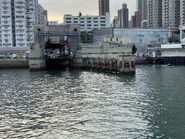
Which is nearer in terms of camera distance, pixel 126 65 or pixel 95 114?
pixel 95 114

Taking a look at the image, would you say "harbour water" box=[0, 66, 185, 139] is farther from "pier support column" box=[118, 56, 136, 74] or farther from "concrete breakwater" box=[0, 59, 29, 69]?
"concrete breakwater" box=[0, 59, 29, 69]

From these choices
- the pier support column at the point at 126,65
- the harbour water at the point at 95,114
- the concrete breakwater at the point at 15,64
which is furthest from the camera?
the concrete breakwater at the point at 15,64

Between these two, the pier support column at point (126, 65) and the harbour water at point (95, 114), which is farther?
the pier support column at point (126, 65)

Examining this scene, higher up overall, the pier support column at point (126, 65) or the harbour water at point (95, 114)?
the pier support column at point (126, 65)

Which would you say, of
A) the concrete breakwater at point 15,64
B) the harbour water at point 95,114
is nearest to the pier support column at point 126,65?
the harbour water at point 95,114

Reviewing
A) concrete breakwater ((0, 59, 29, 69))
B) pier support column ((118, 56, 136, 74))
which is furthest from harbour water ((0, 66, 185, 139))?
concrete breakwater ((0, 59, 29, 69))

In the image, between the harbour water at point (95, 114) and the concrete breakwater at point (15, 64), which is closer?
the harbour water at point (95, 114)

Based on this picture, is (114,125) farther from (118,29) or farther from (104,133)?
(118,29)

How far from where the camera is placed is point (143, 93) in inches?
2184

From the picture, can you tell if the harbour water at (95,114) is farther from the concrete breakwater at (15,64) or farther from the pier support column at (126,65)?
the concrete breakwater at (15,64)

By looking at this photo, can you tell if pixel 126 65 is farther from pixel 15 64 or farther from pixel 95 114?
pixel 15 64

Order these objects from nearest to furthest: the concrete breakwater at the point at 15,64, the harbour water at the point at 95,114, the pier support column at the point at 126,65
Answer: the harbour water at the point at 95,114 < the pier support column at the point at 126,65 < the concrete breakwater at the point at 15,64

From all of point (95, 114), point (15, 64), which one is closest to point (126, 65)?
point (95, 114)

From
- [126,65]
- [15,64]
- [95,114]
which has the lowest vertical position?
[95,114]
